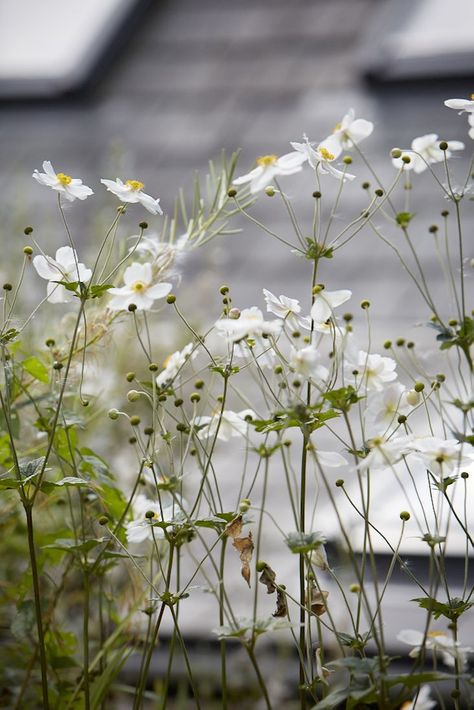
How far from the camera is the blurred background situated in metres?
2.65

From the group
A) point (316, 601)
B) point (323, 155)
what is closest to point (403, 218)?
Result: point (323, 155)

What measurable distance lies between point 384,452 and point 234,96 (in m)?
2.68

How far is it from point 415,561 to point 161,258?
1.01m

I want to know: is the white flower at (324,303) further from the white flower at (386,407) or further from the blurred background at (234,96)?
the blurred background at (234,96)

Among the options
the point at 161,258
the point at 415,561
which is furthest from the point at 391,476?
the point at 161,258

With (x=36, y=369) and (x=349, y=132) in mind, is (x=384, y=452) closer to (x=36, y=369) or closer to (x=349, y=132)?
(x=349, y=132)

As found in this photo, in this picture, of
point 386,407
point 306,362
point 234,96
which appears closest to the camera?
point 306,362

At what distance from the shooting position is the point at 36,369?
958mm

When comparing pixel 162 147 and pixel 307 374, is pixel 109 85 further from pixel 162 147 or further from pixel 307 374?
pixel 307 374

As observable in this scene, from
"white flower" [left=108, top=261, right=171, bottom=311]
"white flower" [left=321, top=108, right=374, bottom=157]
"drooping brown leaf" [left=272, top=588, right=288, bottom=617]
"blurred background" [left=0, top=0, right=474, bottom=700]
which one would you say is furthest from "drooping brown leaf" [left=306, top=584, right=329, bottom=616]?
"blurred background" [left=0, top=0, right=474, bottom=700]

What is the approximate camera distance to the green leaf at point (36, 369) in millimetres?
953

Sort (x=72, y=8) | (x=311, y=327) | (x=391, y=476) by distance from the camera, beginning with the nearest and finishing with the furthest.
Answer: (x=311, y=327), (x=391, y=476), (x=72, y=8)

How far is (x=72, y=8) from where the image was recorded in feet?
12.1

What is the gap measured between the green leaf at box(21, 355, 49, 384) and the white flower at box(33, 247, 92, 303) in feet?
0.39
